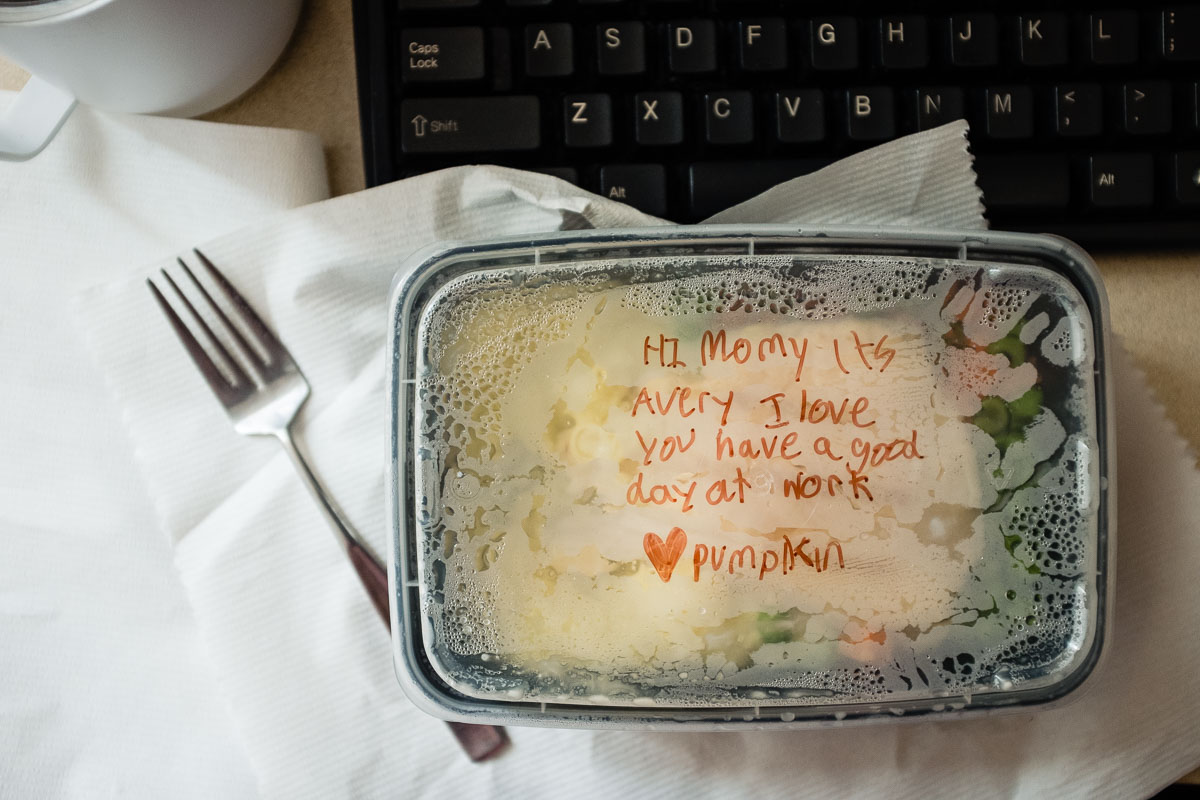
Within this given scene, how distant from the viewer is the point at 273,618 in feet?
1.29

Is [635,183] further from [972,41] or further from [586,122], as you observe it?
[972,41]

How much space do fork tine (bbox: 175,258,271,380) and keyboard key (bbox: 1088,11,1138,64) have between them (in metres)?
0.38

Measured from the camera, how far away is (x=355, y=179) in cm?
42

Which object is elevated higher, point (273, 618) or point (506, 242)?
point (506, 242)

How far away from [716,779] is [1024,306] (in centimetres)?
24

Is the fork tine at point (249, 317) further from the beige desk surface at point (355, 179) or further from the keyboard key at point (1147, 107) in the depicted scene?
the keyboard key at point (1147, 107)

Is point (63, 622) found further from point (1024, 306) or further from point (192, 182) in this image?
point (1024, 306)

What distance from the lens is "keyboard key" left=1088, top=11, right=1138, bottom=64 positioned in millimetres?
378

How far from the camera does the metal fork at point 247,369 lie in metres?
0.40

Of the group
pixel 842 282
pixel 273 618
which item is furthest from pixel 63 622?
pixel 842 282

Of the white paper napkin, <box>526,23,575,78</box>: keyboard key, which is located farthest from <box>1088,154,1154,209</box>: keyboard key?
the white paper napkin

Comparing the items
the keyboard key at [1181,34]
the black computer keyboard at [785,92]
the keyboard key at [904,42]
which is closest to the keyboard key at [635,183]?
the black computer keyboard at [785,92]

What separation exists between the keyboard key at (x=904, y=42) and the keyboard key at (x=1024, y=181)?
0.05 meters

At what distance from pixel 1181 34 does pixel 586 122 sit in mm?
255
